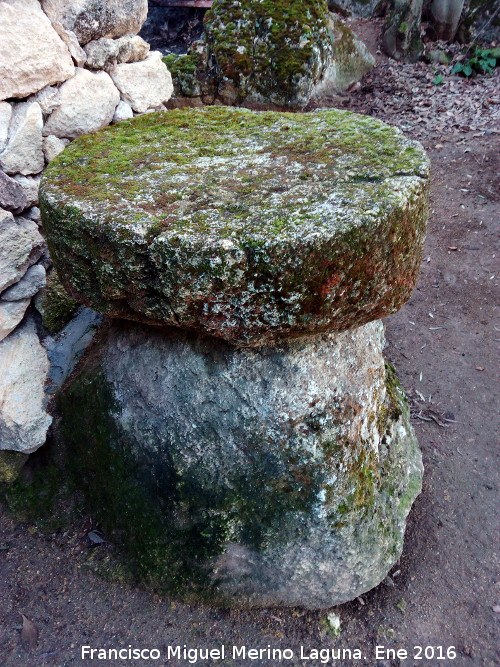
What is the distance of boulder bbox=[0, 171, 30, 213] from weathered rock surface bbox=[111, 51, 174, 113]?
0.84 meters

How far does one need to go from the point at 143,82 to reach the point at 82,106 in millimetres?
489

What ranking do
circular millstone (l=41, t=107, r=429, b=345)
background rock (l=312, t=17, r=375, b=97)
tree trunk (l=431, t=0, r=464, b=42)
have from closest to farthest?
1. circular millstone (l=41, t=107, r=429, b=345)
2. background rock (l=312, t=17, r=375, b=97)
3. tree trunk (l=431, t=0, r=464, b=42)

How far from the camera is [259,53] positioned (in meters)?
4.86

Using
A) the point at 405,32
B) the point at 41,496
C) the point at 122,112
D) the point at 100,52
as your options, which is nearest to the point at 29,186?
the point at 122,112

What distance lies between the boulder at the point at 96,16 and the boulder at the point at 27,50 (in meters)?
0.12

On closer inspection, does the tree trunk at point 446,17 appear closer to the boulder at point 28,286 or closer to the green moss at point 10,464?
the boulder at point 28,286

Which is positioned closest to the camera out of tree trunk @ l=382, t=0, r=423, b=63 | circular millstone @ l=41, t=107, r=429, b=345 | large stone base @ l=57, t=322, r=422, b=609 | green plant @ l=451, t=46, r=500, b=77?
circular millstone @ l=41, t=107, r=429, b=345

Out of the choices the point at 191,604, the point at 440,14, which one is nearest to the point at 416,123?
the point at 440,14

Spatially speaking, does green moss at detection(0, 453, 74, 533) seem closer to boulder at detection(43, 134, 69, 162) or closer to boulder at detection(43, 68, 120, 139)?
boulder at detection(43, 134, 69, 162)

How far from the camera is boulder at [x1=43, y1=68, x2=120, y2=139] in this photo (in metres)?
2.42

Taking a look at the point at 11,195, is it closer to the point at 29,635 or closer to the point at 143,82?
the point at 143,82

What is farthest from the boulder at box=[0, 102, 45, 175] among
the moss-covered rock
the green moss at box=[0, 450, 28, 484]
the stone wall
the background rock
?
the background rock

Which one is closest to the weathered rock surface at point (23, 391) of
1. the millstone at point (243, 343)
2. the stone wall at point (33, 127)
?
the stone wall at point (33, 127)

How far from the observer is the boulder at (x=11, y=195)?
219 centimetres
